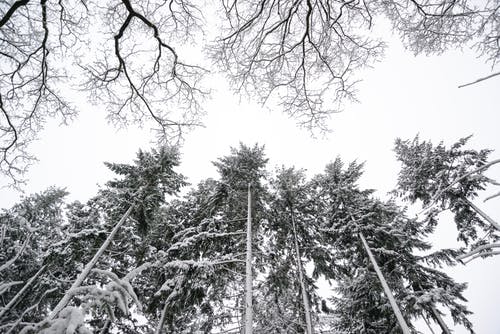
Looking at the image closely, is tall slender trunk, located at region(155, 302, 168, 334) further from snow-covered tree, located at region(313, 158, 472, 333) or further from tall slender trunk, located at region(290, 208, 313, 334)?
snow-covered tree, located at region(313, 158, 472, 333)

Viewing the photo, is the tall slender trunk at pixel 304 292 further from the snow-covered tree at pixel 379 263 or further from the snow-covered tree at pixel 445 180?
the snow-covered tree at pixel 445 180

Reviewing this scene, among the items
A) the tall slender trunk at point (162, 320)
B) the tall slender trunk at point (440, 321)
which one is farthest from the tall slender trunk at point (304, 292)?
the tall slender trunk at point (162, 320)

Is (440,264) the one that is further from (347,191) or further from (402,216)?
(347,191)

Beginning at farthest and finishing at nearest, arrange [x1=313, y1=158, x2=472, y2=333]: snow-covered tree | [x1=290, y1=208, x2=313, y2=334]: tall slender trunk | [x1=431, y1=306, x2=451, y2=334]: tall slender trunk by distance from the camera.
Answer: [x1=313, y1=158, x2=472, y2=333]: snow-covered tree < [x1=431, y1=306, x2=451, y2=334]: tall slender trunk < [x1=290, y1=208, x2=313, y2=334]: tall slender trunk

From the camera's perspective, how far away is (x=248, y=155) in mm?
10859

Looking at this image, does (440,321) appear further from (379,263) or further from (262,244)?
(262,244)

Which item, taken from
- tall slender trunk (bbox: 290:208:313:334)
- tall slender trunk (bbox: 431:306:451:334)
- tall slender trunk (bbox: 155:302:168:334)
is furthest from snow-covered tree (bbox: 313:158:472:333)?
tall slender trunk (bbox: 155:302:168:334)

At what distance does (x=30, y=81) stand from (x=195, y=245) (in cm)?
655

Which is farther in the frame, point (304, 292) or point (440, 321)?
point (440, 321)

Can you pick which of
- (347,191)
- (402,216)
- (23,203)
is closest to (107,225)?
(23,203)

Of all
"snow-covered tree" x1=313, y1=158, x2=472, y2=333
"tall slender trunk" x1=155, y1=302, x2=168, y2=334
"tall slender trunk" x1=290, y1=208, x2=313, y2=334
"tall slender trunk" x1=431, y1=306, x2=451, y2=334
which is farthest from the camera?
"snow-covered tree" x1=313, y1=158, x2=472, y2=333

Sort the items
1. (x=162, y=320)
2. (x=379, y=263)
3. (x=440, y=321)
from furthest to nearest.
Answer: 1. (x=379, y=263)
2. (x=440, y=321)
3. (x=162, y=320)

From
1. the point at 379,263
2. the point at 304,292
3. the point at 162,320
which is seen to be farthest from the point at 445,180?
the point at 162,320

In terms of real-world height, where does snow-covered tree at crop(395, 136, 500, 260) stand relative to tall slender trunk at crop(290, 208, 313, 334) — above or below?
above
